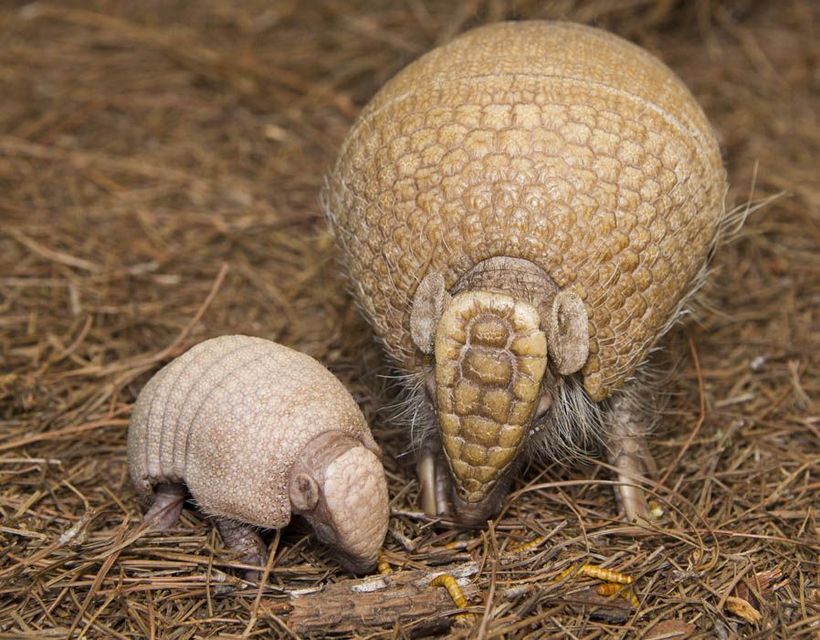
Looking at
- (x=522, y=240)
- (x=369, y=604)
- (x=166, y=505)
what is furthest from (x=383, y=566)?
(x=522, y=240)

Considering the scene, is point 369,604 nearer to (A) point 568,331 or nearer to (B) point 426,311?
(B) point 426,311

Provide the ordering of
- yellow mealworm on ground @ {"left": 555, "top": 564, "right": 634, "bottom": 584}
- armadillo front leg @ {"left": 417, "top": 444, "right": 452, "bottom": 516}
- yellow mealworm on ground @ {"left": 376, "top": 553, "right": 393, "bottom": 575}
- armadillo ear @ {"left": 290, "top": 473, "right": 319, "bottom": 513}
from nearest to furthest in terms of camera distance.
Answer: armadillo ear @ {"left": 290, "top": 473, "right": 319, "bottom": 513} → yellow mealworm on ground @ {"left": 555, "top": 564, "right": 634, "bottom": 584} → yellow mealworm on ground @ {"left": 376, "top": 553, "right": 393, "bottom": 575} → armadillo front leg @ {"left": 417, "top": 444, "right": 452, "bottom": 516}

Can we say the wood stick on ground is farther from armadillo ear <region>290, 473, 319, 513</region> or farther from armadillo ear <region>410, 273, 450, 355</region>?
armadillo ear <region>410, 273, 450, 355</region>

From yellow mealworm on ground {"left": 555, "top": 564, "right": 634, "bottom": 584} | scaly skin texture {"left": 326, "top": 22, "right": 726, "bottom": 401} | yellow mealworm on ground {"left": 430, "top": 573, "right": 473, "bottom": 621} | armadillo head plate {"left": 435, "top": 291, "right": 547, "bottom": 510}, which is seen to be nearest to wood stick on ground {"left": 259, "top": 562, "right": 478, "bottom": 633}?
yellow mealworm on ground {"left": 430, "top": 573, "right": 473, "bottom": 621}

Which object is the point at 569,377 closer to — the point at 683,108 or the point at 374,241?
the point at 374,241

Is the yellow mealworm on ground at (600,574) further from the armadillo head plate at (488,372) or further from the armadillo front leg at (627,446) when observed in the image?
the armadillo head plate at (488,372)
